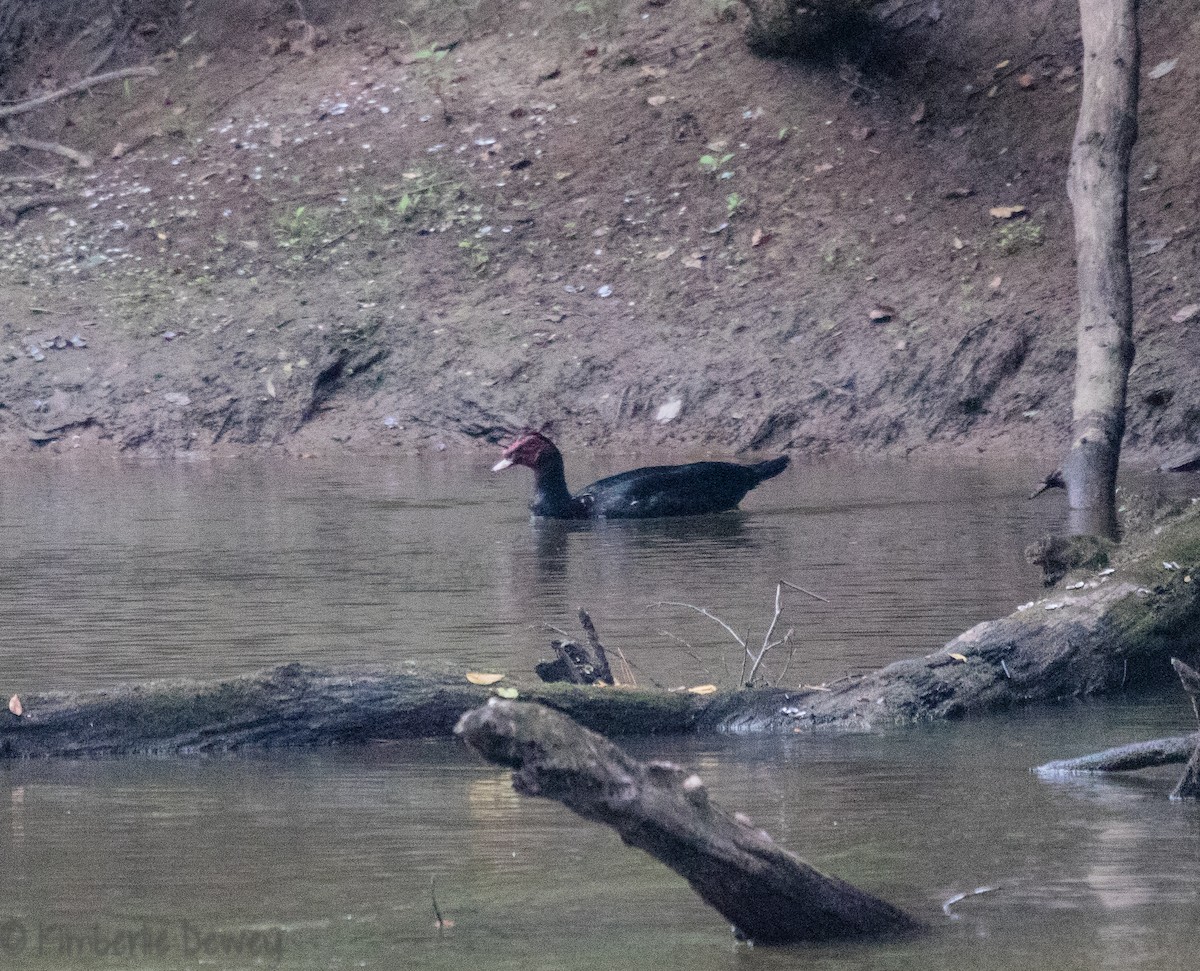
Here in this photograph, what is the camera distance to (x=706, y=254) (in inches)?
867

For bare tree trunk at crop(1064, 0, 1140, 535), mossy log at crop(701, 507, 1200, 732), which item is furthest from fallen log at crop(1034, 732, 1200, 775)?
bare tree trunk at crop(1064, 0, 1140, 535)

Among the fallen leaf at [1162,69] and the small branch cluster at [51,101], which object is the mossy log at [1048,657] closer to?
the fallen leaf at [1162,69]

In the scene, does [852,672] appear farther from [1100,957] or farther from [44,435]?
[44,435]

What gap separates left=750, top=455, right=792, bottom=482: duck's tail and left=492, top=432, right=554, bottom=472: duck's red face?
158 centimetres

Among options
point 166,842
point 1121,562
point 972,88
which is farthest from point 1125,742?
point 972,88

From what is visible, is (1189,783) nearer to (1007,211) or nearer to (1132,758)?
(1132,758)

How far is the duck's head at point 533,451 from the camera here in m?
15.4

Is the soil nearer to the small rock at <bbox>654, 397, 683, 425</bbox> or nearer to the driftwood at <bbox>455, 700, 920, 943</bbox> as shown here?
the small rock at <bbox>654, 397, 683, 425</bbox>

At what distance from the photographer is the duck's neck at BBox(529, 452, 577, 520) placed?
15.3 meters

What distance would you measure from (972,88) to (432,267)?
6120 millimetres

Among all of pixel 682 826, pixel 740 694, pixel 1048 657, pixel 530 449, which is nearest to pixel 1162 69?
pixel 530 449

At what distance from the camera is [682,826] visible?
14.2ft

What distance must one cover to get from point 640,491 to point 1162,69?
9.53 metres

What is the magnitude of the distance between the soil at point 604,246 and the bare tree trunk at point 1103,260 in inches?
192
